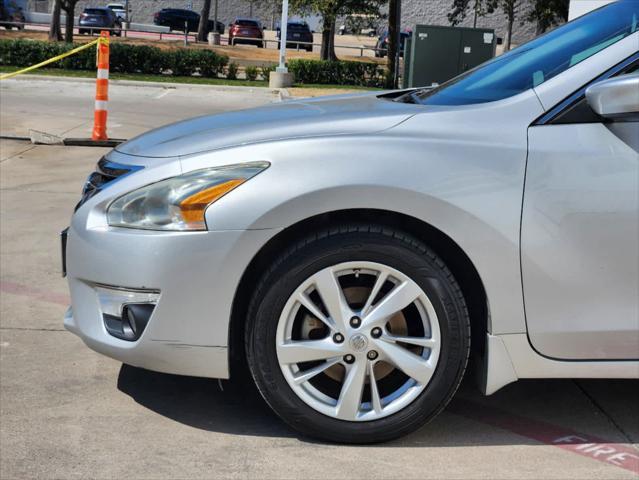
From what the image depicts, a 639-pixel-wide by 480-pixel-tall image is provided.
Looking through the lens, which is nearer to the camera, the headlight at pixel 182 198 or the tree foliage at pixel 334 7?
the headlight at pixel 182 198

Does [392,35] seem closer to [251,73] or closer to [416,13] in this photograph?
[251,73]

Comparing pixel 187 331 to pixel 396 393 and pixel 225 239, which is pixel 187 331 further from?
pixel 396 393

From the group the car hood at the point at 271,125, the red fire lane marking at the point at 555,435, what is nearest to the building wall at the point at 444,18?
the car hood at the point at 271,125

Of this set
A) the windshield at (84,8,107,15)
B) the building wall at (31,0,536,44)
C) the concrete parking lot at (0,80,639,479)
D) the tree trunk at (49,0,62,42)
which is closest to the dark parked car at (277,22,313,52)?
the windshield at (84,8,107,15)

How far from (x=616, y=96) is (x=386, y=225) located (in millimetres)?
896

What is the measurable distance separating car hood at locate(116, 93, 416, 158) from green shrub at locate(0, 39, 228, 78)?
77.0ft

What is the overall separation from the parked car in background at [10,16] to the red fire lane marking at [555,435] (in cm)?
5223

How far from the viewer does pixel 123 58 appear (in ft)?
88.2

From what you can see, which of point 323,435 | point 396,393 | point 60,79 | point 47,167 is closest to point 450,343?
point 396,393

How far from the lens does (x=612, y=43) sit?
11.4ft

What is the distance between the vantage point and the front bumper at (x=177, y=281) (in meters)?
3.29

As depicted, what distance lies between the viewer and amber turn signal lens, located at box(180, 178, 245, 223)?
10.8 feet

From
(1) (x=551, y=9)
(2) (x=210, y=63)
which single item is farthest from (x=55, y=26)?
(1) (x=551, y=9)

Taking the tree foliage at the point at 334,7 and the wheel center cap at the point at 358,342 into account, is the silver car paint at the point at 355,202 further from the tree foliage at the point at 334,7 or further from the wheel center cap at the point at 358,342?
the tree foliage at the point at 334,7
